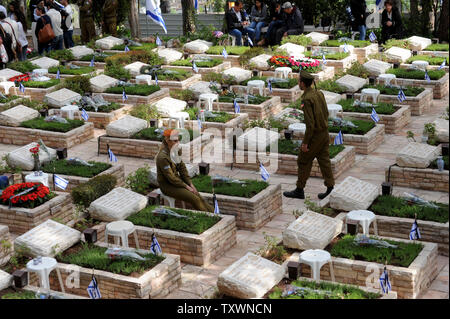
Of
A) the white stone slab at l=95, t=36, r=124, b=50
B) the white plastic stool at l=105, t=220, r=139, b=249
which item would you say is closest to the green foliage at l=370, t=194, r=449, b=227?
the white plastic stool at l=105, t=220, r=139, b=249

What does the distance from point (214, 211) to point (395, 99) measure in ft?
20.2

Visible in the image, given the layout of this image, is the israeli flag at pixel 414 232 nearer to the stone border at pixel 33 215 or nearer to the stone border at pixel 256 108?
the stone border at pixel 33 215

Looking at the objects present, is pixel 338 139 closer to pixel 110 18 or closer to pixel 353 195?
pixel 353 195

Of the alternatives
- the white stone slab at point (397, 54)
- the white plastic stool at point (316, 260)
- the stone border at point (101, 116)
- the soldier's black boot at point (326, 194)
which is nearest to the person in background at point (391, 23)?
the white stone slab at point (397, 54)

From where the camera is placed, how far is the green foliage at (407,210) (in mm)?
9414

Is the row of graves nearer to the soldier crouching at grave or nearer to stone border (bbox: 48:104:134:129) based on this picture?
stone border (bbox: 48:104:134:129)

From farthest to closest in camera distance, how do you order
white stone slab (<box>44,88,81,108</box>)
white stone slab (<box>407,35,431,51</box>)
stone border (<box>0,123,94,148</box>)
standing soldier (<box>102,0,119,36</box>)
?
1. standing soldier (<box>102,0,119,36</box>)
2. white stone slab (<box>407,35,431,51</box>)
3. white stone slab (<box>44,88,81,108</box>)
4. stone border (<box>0,123,94,148</box>)

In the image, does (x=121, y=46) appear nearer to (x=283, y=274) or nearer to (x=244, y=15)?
(x=244, y=15)

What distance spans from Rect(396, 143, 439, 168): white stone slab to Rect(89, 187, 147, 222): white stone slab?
3.84m

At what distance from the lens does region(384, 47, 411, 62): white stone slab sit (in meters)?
17.9

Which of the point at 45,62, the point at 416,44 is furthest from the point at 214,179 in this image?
the point at 416,44

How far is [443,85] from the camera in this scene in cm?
1609
